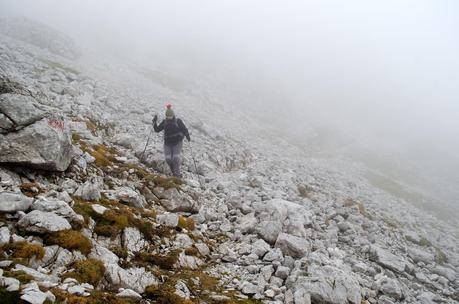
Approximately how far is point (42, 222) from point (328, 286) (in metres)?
8.74

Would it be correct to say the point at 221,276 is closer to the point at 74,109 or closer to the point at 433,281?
the point at 433,281

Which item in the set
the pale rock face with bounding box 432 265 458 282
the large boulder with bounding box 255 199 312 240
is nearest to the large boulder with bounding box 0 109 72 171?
the large boulder with bounding box 255 199 312 240

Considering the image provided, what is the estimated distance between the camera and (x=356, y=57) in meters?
170

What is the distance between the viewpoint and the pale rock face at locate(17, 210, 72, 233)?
8.87 metres

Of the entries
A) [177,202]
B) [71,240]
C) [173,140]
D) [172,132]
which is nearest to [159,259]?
[71,240]

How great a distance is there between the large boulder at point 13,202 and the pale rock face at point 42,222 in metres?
0.38

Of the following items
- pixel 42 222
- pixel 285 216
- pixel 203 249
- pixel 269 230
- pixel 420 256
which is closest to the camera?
pixel 42 222

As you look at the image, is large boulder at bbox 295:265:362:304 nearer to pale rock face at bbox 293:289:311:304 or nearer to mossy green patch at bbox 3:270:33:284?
pale rock face at bbox 293:289:311:304

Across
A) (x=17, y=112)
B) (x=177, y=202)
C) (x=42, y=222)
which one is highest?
(x=17, y=112)

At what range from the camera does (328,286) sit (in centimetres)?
1137

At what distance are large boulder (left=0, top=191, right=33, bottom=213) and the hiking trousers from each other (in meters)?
10.5

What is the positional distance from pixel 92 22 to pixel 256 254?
135698 millimetres

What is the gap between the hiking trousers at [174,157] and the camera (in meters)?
19.9

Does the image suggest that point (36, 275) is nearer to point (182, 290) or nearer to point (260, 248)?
point (182, 290)
